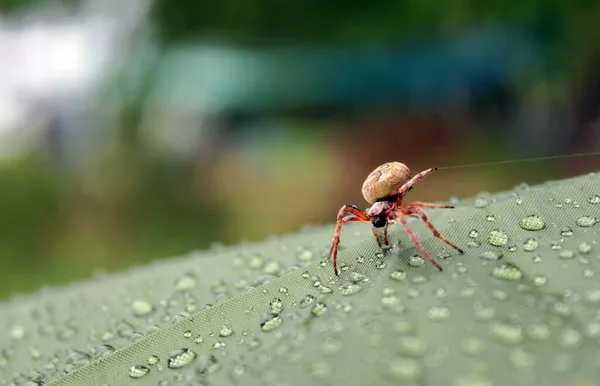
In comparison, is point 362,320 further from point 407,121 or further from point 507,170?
point 407,121

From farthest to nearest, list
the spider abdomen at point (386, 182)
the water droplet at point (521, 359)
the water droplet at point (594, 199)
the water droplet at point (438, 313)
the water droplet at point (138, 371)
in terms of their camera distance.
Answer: the spider abdomen at point (386, 182) < the water droplet at point (594, 199) < the water droplet at point (138, 371) < the water droplet at point (438, 313) < the water droplet at point (521, 359)

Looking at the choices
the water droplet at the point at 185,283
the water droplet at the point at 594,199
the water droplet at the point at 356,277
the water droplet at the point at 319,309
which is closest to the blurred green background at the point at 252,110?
the water droplet at the point at 185,283

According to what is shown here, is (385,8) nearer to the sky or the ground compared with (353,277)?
nearer to the sky

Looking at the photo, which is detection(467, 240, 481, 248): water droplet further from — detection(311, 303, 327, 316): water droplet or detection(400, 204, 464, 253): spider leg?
detection(311, 303, 327, 316): water droplet

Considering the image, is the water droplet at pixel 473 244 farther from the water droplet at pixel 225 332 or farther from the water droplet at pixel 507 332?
the water droplet at pixel 225 332

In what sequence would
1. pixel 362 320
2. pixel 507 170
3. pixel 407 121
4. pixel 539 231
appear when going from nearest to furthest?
1. pixel 362 320
2. pixel 539 231
3. pixel 507 170
4. pixel 407 121

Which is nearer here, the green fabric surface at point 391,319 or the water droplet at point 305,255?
the green fabric surface at point 391,319

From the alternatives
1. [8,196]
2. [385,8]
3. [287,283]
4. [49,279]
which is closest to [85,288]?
[287,283]
